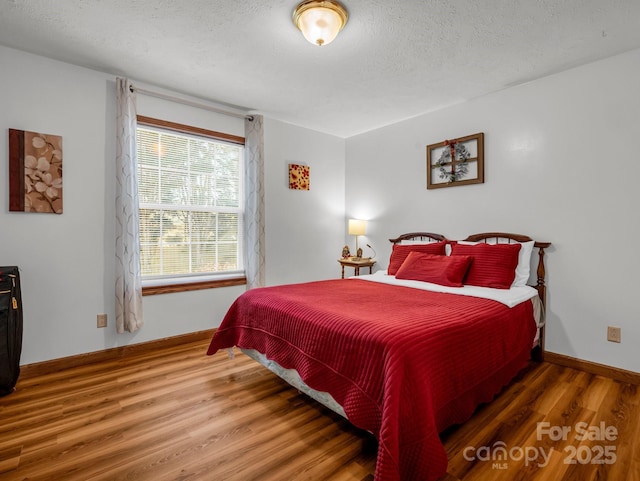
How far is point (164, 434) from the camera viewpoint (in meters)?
1.79

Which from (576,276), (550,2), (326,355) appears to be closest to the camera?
(326,355)

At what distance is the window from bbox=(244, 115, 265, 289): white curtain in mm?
117

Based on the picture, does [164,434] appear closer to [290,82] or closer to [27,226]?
[27,226]

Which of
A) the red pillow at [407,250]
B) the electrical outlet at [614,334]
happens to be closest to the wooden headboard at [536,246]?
the red pillow at [407,250]

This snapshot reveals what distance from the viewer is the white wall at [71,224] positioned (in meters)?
2.47

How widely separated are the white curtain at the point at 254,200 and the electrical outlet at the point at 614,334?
3.09 m

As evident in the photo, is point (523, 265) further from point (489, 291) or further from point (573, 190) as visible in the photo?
point (573, 190)

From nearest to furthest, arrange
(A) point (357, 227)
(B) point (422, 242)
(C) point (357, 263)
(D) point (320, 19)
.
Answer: (D) point (320, 19), (B) point (422, 242), (C) point (357, 263), (A) point (357, 227)

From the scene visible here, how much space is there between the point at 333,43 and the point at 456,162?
5.95 feet

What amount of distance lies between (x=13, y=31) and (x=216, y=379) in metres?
2.80

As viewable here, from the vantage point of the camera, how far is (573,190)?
2664 mm

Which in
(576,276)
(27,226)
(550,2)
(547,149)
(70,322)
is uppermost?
(550,2)

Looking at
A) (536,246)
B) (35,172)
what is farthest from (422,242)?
(35,172)

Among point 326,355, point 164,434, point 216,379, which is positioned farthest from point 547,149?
point 164,434
